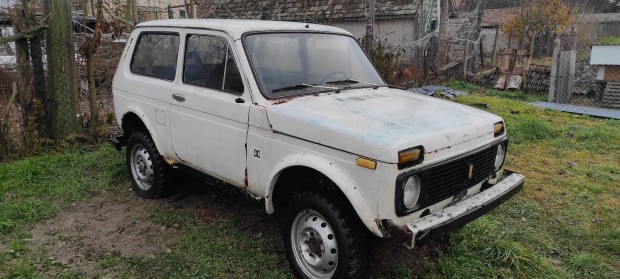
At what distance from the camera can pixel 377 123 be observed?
309 centimetres

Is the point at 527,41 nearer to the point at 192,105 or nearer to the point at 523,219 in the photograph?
the point at 523,219

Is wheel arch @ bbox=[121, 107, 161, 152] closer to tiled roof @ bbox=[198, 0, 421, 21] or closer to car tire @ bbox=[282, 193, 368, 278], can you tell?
car tire @ bbox=[282, 193, 368, 278]

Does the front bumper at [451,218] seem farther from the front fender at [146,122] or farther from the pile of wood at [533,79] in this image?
the pile of wood at [533,79]

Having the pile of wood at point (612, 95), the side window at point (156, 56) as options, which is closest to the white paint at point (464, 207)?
the side window at point (156, 56)

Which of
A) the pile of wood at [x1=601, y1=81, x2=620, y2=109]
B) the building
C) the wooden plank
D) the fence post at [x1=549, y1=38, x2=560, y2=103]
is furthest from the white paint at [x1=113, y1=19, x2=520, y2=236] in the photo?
the building

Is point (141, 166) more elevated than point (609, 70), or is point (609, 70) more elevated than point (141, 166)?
point (609, 70)

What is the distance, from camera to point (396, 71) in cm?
1122

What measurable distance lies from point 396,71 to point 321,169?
8644 millimetres

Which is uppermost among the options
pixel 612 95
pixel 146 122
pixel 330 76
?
pixel 330 76

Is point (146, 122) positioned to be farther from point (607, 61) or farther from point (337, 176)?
point (607, 61)

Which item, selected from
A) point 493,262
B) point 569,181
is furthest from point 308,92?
point 569,181

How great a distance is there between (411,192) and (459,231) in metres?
1.44

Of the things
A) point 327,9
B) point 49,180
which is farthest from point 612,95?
point 49,180

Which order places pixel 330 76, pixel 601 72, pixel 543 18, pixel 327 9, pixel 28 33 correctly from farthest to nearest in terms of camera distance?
pixel 543 18
pixel 327 9
pixel 601 72
pixel 28 33
pixel 330 76
